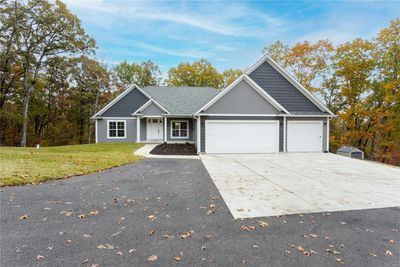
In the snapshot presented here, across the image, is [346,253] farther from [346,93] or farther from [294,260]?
[346,93]

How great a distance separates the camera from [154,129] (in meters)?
19.7

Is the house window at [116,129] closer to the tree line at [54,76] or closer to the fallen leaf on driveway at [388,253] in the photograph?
the tree line at [54,76]

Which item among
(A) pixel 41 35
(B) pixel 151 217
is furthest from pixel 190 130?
(A) pixel 41 35

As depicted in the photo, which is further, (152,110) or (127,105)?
(127,105)

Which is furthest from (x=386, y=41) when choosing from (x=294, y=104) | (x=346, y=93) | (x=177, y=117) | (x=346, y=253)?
(x=346, y=253)

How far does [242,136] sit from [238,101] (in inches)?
90.2

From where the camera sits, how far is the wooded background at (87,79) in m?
19.6

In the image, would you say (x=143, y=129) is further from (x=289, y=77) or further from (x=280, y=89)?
(x=289, y=77)

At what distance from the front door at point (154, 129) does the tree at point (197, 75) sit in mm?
17883

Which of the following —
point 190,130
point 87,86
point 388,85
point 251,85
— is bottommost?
point 190,130

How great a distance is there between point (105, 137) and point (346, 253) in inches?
779

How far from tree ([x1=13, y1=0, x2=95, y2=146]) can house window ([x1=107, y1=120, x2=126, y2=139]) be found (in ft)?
29.7

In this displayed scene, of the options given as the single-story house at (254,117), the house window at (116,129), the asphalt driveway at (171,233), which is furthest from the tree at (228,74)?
the asphalt driveway at (171,233)

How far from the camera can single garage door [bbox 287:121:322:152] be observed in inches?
589
